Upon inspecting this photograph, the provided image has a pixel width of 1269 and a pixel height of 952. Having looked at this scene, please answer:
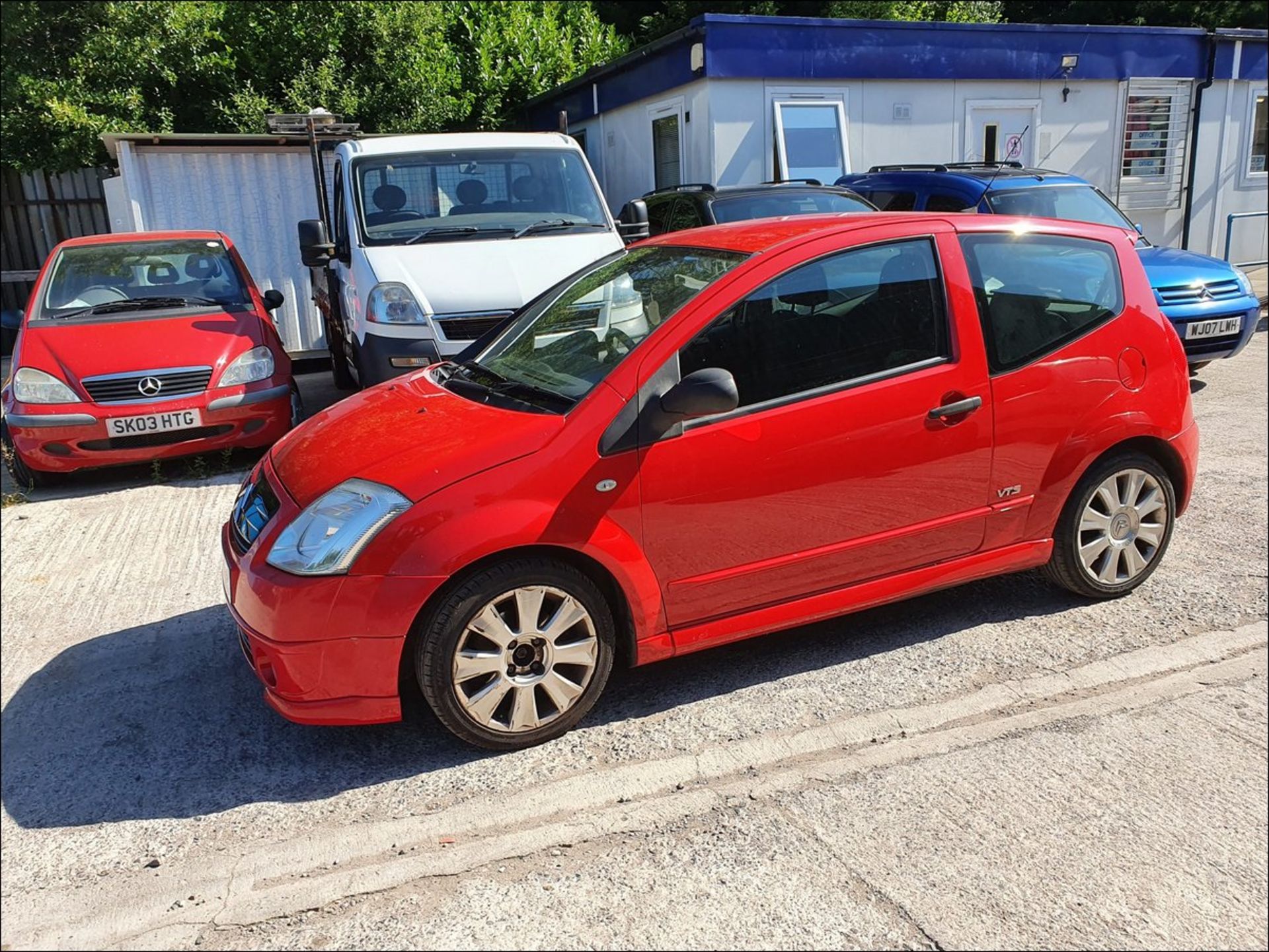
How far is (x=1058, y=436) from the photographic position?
3986 mm

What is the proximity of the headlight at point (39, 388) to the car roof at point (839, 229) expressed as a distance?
13.7 ft

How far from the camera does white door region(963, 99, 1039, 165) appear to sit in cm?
1324

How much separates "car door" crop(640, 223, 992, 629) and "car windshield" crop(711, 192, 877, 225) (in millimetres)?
4956

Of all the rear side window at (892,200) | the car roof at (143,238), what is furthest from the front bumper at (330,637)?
the rear side window at (892,200)

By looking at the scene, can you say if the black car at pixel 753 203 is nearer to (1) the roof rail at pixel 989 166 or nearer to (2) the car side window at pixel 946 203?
(2) the car side window at pixel 946 203

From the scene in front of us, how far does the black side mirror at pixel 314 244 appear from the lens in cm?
738

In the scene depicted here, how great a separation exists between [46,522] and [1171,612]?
5854 mm

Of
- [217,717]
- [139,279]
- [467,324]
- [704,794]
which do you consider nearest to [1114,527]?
[704,794]

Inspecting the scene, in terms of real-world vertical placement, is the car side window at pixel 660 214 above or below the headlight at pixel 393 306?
above

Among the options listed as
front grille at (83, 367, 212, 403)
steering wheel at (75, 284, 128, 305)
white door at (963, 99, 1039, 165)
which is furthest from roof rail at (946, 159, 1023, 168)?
steering wheel at (75, 284, 128, 305)

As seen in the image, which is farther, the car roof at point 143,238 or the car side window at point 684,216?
the car side window at point 684,216

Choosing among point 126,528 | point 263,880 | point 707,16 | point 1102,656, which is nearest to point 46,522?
point 126,528

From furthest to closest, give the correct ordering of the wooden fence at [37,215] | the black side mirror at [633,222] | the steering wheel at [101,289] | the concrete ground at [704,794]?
1. the wooden fence at [37,215]
2. the black side mirror at [633,222]
3. the steering wheel at [101,289]
4. the concrete ground at [704,794]

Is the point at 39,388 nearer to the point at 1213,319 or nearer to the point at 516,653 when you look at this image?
the point at 516,653
